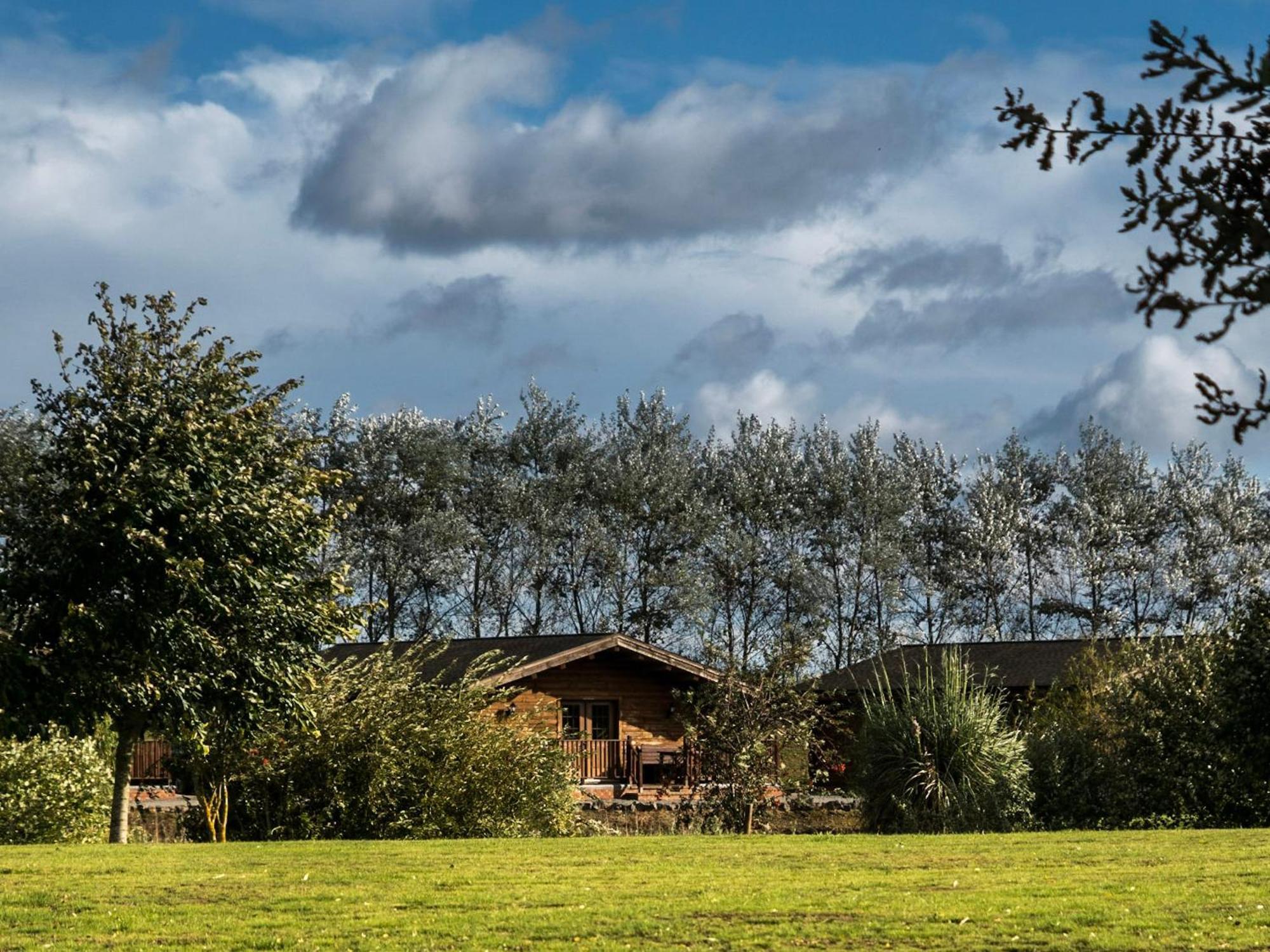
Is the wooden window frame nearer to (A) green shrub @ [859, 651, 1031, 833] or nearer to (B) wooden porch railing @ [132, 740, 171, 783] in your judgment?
(B) wooden porch railing @ [132, 740, 171, 783]

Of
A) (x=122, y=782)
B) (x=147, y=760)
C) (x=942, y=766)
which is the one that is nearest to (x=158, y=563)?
(x=122, y=782)

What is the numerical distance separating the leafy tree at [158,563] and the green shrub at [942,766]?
24.7 ft

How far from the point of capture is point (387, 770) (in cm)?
1972

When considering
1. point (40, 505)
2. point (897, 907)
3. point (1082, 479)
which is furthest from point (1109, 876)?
point (1082, 479)

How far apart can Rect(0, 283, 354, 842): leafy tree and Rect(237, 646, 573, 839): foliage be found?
210 centimetres

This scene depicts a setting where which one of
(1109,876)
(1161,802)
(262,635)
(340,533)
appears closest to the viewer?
(1109,876)

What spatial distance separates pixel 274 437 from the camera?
18297 mm

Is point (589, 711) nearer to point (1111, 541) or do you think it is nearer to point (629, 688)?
point (629, 688)

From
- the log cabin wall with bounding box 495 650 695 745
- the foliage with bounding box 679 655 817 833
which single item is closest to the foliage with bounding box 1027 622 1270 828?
the foliage with bounding box 679 655 817 833

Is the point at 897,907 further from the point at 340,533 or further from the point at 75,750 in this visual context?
the point at 340,533

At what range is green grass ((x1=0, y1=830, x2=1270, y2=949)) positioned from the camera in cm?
981

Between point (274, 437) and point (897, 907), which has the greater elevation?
point (274, 437)

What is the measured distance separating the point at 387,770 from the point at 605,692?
15176 mm

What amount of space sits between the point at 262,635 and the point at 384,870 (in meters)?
4.42
